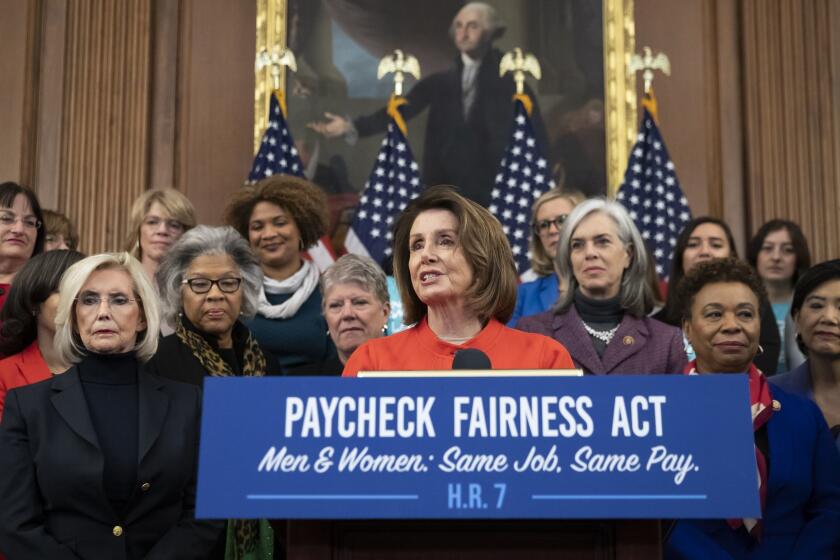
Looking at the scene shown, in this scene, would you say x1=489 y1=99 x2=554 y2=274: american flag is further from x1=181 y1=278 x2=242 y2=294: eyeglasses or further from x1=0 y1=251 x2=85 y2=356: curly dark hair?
x1=0 y1=251 x2=85 y2=356: curly dark hair

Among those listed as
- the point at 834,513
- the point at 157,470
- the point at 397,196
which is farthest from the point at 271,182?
the point at 834,513

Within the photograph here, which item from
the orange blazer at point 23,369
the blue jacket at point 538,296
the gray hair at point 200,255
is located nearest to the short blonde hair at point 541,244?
the blue jacket at point 538,296

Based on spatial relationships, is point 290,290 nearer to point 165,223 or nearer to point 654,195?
point 165,223

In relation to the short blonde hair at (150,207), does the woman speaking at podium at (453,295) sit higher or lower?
lower

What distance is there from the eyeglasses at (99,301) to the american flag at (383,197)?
11.9ft

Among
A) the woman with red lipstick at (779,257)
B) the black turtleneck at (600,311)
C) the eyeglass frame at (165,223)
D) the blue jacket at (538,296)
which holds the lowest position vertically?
the black turtleneck at (600,311)

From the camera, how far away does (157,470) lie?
11.0 feet

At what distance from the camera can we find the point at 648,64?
287 inches

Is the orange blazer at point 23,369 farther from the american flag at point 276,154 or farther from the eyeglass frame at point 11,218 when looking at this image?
the american flag at point 276,154

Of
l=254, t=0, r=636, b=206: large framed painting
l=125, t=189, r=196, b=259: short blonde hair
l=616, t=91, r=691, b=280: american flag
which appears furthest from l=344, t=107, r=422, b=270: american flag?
l=125, t=189, r=196, b=259: short blonde hair

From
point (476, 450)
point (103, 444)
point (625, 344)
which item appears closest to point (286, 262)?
point (625, 344)

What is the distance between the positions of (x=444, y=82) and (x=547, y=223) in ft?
7.72

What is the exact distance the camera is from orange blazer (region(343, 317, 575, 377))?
302cm

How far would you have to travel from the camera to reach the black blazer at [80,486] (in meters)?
3.20
